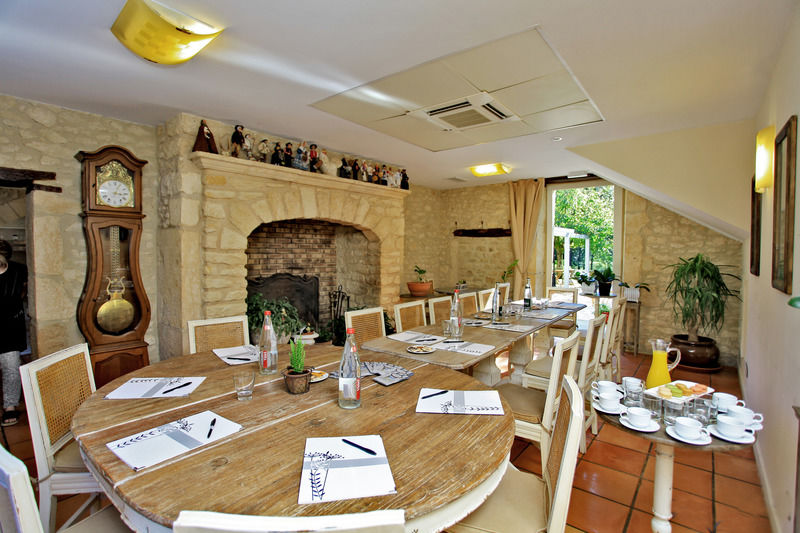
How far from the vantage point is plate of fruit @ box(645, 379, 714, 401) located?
1.62 metres

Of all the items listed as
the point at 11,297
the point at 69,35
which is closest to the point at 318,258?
the point at 11,297

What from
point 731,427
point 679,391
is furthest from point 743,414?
point 679,391

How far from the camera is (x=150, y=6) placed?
1727 millimetres

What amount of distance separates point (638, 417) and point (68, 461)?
2178 mm

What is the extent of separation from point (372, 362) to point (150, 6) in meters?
1.92

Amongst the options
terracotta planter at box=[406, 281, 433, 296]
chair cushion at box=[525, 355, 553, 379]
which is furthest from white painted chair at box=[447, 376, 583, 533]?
terracotta planter at box=[406, 281, 433, 296]

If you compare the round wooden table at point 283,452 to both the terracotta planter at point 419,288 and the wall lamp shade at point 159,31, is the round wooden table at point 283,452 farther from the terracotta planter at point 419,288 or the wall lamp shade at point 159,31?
the terracotta planter at point 419,288

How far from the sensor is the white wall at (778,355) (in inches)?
63.4

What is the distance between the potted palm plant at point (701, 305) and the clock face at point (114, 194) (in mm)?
5550

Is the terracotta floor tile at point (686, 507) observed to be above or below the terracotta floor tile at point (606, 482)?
below

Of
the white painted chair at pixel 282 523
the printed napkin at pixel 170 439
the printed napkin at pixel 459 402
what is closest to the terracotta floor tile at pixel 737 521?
the printed napkin at pixel 459 402

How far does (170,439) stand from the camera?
1162 millimetres

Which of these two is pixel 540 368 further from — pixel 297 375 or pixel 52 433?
pixel 52 433

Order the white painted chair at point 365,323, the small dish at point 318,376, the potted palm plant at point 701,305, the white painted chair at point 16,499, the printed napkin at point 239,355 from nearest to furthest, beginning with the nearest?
the white painted chair at point 16,499
the small dish at point 318,376
the printed napkin at point 239,355
the white painted chair at point 365,323
the potted palm plant at point 701,305
